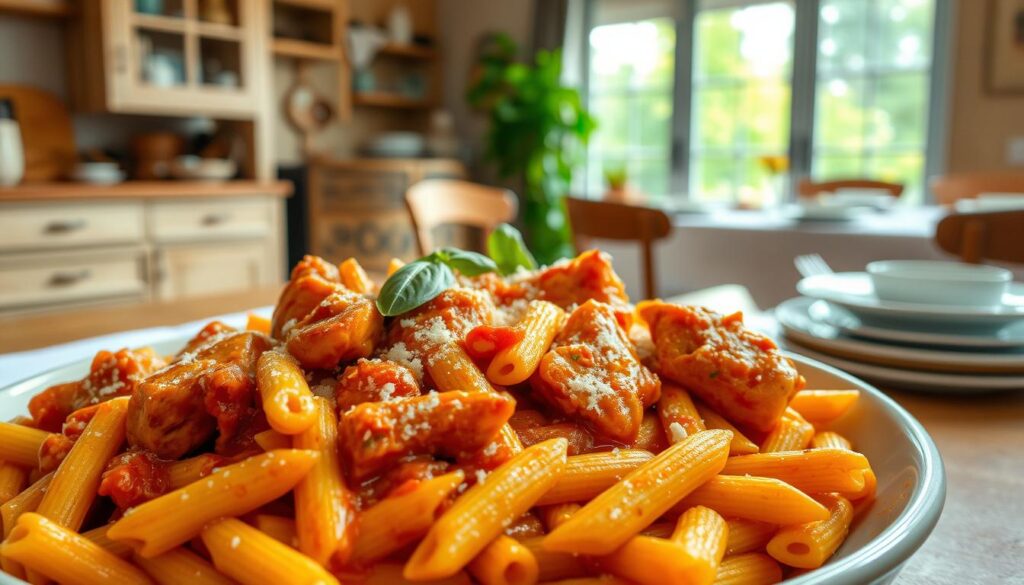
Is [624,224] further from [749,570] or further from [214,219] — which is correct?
[214,219]

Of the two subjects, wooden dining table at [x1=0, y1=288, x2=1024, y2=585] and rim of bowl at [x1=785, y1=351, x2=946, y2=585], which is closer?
rim of bowl at [x1=785, y1=351, x2=946, y2=585]

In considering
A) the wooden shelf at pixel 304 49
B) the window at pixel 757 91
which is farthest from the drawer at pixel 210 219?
the window at pixel 757 91

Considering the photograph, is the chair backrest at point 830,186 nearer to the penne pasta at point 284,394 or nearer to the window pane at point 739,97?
the window pane at point 739,97

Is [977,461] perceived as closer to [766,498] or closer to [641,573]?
[766,498]

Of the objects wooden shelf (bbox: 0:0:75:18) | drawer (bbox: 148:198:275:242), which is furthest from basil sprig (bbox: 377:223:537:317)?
wooden shelf (bbox: 0:0:75:18)

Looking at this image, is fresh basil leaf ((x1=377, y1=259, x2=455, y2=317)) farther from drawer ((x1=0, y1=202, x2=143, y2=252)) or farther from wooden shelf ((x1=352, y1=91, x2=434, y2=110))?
wooden shelf ((x1=352, y1=91, x2=434, y2=110))

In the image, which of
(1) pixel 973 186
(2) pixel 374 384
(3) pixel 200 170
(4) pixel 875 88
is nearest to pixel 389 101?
(3) pixel 200 170

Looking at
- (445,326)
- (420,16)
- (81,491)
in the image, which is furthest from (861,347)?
(420,16)
